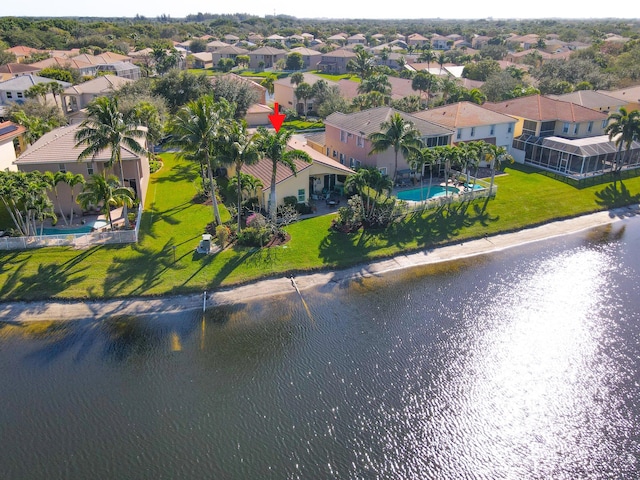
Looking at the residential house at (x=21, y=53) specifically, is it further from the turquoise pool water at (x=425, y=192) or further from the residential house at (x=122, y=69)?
the turquoise pool water at (x=425, y=192)

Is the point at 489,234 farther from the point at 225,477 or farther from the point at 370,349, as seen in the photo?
the point at 225,477

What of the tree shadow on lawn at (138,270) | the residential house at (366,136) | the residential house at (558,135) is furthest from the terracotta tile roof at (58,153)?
the residential house at (558,135)

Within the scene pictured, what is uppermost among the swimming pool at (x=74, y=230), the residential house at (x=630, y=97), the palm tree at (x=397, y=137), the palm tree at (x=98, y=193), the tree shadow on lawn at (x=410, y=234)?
the palm tree at (x=397, y=137)

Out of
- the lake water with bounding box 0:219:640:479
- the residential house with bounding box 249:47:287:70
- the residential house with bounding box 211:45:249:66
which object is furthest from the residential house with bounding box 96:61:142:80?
the lake water with bounding box 0:219:640:479

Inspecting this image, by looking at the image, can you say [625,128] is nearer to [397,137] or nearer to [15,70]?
[397,137]

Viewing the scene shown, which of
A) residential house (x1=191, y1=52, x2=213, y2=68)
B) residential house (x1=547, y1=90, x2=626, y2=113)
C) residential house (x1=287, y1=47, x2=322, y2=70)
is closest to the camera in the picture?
residential house (x1=547, y1=90, x2=626, y2=113)

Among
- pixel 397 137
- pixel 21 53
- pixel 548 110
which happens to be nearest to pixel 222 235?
pixel 397 137

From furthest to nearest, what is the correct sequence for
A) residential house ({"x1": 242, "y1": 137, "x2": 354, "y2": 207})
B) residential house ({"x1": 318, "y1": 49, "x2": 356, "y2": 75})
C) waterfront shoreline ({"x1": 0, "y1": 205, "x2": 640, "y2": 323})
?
1. residential house ({"x1": 318, "y1": 49, "x2": 356, "y2": 75})
2. residential house ({"x1": 242, "y1": 137, "x2": 354, "y2": 207})
3. waterfront shoreline ({"x1": 0, "y1": 205, "x2": 640, "y2": 323})

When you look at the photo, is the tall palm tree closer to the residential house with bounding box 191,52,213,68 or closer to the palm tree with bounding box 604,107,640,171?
the palm tree with bounding box 604,107,640,171
